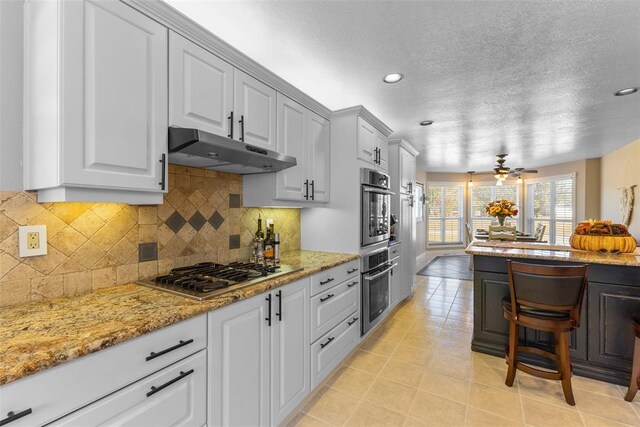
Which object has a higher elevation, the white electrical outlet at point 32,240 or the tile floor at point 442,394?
the white electrical outlet at point 32,240

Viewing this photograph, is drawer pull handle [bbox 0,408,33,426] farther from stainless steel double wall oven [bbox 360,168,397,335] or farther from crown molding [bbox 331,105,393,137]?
crown molding [bbox 331,105,393,137]

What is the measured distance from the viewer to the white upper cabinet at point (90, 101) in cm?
112

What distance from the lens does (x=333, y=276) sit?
2301 millimetres

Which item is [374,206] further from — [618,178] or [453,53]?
[618,178]

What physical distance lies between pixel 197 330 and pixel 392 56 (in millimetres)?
2203

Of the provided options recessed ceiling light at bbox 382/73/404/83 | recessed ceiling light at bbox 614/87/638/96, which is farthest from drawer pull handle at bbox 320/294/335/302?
recessed ceiling light at bbox 614/87/638/96

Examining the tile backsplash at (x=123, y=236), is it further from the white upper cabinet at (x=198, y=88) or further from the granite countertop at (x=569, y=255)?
the granite countertop at (x=569, y=255)

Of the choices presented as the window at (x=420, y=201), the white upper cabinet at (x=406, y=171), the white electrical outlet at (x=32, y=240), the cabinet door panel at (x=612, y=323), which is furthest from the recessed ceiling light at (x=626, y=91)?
the window at (x=420, y=201)

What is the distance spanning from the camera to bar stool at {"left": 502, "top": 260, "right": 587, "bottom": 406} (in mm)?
1950

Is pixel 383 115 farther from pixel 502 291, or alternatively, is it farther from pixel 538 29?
pixel 502 291

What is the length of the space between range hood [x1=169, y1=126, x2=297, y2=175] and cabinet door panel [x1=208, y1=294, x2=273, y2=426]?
0.84 m

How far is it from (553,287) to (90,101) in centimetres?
286

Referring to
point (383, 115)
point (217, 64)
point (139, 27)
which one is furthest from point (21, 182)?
point (383, 115)

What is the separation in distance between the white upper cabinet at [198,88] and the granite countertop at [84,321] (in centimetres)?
91
